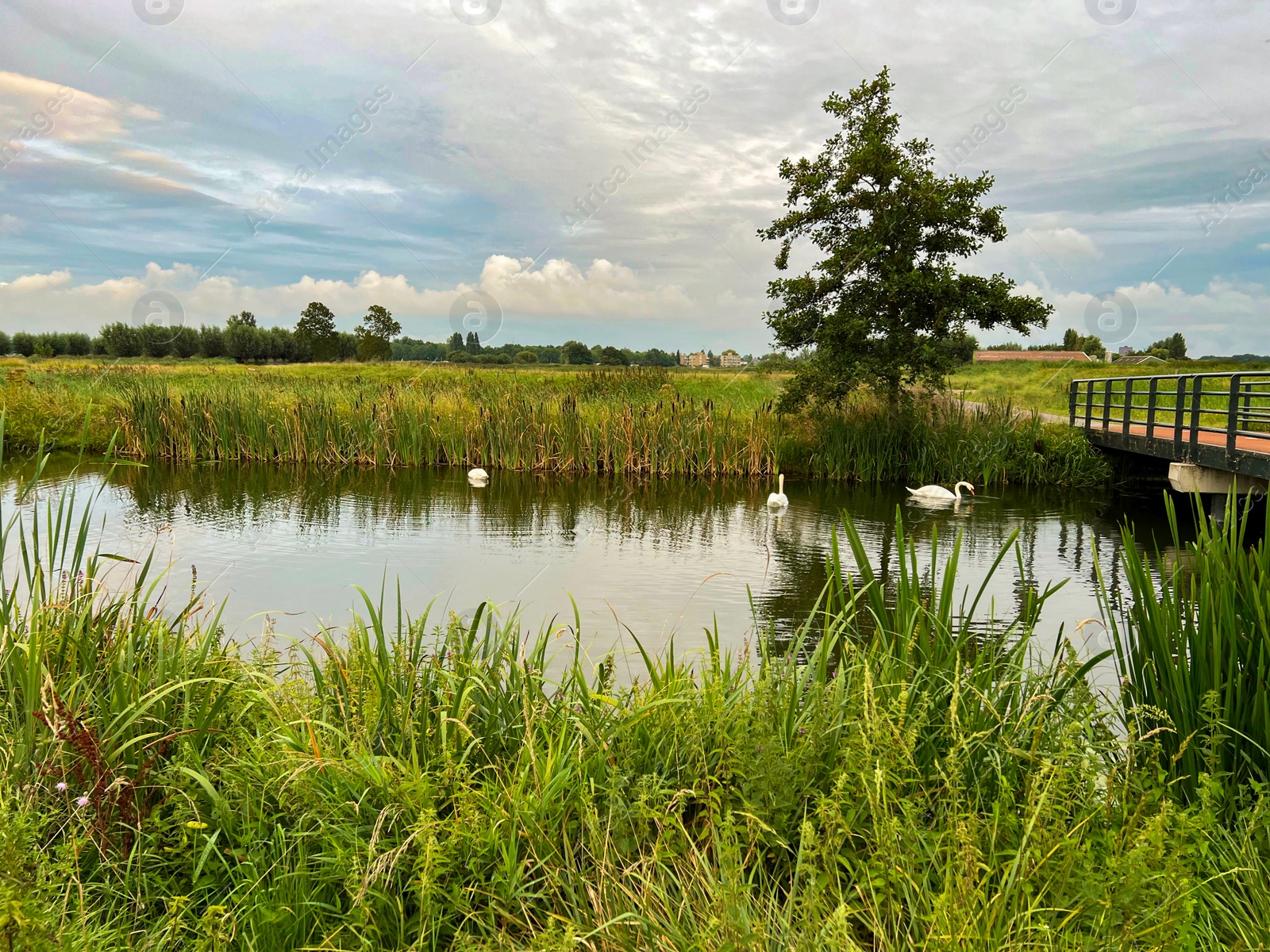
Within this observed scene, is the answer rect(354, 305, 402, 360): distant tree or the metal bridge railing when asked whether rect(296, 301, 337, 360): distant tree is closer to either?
rect(354, 305, 402, 360): distant tree

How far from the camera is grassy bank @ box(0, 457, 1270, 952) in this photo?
7.83 feet

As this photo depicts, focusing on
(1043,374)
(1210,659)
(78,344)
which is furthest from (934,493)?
(78,344)

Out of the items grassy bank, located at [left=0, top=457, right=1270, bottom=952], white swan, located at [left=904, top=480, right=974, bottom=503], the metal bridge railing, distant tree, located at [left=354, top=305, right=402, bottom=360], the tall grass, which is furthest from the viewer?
distant tree, located at [left=354, top=305, right=402, bottom=360]

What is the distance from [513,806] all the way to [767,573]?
7.53 m

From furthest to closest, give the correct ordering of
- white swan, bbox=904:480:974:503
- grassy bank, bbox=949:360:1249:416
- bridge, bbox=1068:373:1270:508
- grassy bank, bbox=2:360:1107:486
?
1. grassy bank, bbox=949:360:1249:416
2. grassy bank, bbox=2:360:1107:486
3. white swan, bbox=904:480:974:503
4. bridge, bbox=1068:373:1270:508

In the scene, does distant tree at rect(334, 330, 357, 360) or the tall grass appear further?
distant tree at rect(334, 330, 357, 360)

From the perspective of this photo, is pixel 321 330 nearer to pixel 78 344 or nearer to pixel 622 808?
pixel 78 344

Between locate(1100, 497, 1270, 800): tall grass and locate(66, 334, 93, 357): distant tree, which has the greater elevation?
locate(66, 334, 93, 357): distant tree

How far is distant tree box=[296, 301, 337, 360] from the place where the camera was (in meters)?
71.0

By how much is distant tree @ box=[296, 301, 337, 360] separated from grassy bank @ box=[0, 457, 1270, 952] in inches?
2833

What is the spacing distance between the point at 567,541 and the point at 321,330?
217 ft

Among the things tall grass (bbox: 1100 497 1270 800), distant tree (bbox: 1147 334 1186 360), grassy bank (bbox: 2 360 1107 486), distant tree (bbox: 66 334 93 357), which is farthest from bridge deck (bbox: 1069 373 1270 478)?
distant tree (bbox: 66 334 93 357)

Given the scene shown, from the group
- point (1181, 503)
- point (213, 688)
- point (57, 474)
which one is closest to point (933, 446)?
point (1181, 503)

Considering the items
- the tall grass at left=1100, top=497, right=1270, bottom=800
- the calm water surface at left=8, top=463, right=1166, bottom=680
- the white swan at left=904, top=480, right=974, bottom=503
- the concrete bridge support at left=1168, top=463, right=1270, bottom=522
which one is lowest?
the calm water surface at left=8, top=463, right=1166, bottom=680
